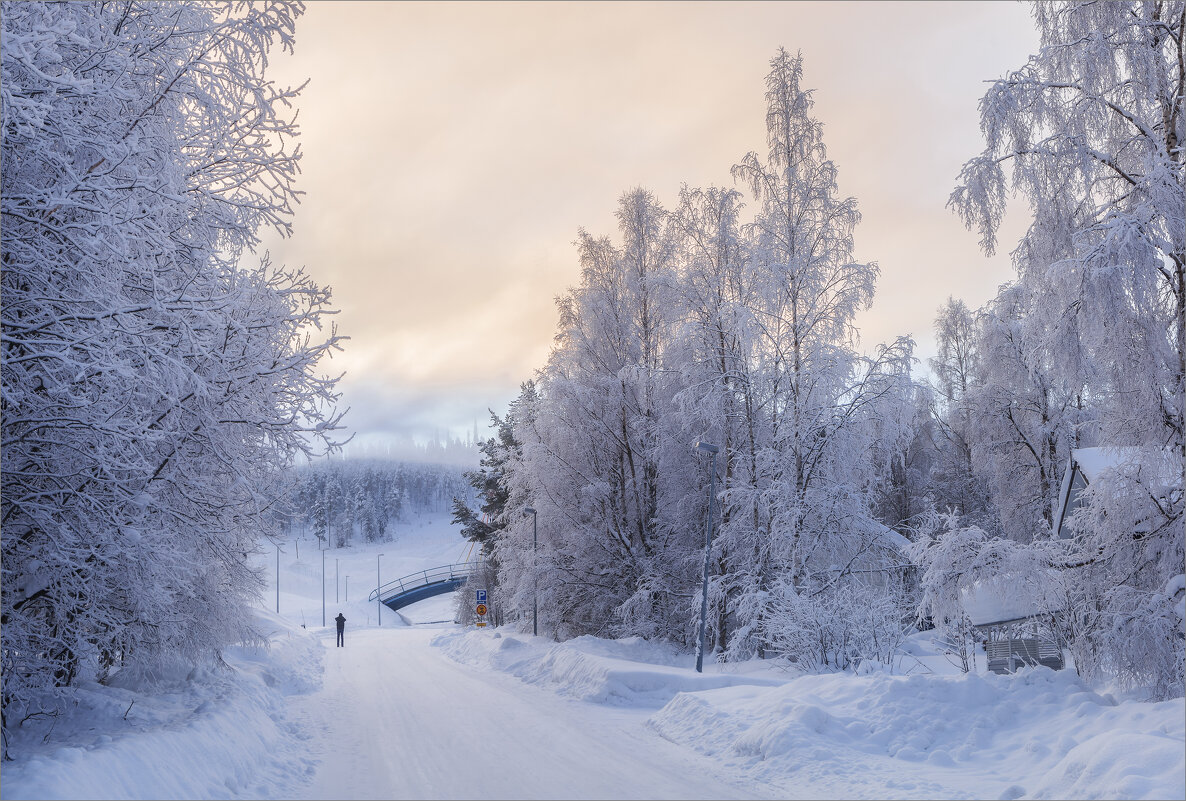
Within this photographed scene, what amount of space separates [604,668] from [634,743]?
474cm

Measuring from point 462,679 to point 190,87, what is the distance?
14.9m

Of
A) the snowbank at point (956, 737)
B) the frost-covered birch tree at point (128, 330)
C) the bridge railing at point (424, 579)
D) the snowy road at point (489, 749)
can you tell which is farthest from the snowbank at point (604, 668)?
the bridge railing at point (424, 579)

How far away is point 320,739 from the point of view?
34.6ft

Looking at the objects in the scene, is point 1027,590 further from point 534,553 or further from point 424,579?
point 424,579

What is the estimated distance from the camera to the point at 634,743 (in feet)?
32.4

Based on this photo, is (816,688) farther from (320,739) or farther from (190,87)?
(190,87)

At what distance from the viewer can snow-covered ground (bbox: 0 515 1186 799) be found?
20.4 feet

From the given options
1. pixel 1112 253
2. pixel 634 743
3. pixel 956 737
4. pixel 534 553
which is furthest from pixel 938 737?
pixel 534 553

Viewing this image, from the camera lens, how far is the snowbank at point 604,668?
13531 mm

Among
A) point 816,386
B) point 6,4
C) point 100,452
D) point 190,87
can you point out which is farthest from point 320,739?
point 816,386

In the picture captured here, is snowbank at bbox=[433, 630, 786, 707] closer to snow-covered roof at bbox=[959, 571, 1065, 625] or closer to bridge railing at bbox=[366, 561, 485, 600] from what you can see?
snow-covered roof at bbox=[959, 571, 1065, 625]

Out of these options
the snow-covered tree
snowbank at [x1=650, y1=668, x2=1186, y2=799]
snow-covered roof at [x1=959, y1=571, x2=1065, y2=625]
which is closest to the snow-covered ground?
snowbank at [x1=650, y1=668, x2=1186, y2=799]

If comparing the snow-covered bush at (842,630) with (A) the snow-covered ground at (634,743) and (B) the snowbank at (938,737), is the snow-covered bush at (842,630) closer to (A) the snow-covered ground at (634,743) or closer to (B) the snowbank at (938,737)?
(A) the snow-covered ground at (634,743)

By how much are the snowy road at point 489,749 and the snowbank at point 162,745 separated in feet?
2.25
